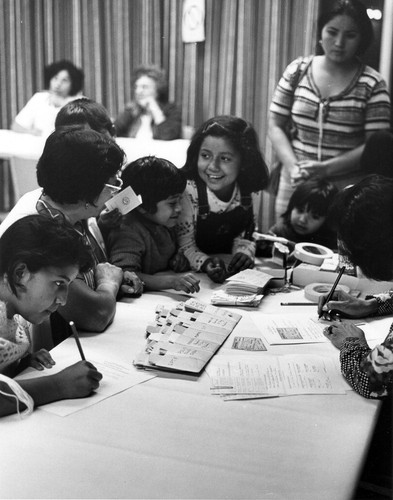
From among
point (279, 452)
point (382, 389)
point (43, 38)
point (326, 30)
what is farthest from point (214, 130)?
point (279, 452)

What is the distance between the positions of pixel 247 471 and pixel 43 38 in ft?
4.43

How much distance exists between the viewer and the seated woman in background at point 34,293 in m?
1.54

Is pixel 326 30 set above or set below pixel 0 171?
above

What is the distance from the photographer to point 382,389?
1682mm

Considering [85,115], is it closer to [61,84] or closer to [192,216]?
[61,84]

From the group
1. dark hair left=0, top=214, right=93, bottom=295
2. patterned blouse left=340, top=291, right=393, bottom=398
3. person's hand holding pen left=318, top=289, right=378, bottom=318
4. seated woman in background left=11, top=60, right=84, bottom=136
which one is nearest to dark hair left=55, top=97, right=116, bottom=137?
seated woman in background left=11, top=60, right=84, bottom=136

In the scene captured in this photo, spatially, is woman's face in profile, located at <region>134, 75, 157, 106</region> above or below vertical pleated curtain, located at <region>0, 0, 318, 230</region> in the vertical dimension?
below

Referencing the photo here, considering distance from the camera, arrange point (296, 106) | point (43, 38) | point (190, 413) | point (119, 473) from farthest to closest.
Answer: point (296, 106)
point (43, 38)
point (190, 413)
point (119, 473)

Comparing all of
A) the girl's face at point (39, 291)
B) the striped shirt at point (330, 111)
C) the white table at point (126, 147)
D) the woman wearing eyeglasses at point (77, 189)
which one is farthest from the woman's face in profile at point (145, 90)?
the girl's face at point (39, 291)

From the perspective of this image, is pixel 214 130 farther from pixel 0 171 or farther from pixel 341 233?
pixel 0 171

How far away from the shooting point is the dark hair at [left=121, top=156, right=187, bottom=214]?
239 cm

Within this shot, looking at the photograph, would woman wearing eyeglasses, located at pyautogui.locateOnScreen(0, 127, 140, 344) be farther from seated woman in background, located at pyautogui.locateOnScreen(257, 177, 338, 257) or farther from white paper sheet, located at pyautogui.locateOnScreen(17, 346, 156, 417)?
seated woman in background, located at pyautogui.locateOnScreen(257, 177, 338, 257)

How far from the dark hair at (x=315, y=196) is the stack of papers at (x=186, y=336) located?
0.68 metres

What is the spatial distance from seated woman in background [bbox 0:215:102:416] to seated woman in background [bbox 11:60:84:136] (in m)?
0.53
